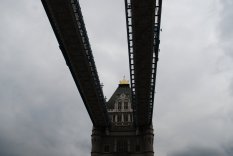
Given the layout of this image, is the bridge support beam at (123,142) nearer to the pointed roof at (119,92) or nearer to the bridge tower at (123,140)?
the bridge tower at (123,140)

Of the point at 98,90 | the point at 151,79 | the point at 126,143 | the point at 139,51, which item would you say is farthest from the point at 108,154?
the point at 139,51

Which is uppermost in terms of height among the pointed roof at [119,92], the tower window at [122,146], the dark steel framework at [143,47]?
the pointed roof at [119,92]

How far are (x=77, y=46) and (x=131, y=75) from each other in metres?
10.7

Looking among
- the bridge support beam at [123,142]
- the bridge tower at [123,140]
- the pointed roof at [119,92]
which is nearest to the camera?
the bridge support beam at [123,142]

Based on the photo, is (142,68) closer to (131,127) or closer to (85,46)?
(85,46)

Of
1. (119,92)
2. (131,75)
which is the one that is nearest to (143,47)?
(131,75)

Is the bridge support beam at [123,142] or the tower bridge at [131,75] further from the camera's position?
the bridge support beam at [123,142]

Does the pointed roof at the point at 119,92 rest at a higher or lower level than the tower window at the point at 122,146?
higher

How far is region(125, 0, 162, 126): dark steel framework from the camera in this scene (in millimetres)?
37059

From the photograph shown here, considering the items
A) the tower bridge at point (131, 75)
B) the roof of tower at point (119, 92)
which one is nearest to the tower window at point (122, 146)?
the tower bridge at point (131, 75)

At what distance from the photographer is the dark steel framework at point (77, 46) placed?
37875 mm

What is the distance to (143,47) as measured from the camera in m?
44.6

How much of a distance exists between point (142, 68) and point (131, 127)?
27314mm

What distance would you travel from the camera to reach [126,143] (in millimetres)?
71375
